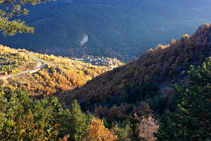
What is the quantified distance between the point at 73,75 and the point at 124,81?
4772cm

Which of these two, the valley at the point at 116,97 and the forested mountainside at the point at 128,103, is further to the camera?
the forested mountainside at the point at 128,103

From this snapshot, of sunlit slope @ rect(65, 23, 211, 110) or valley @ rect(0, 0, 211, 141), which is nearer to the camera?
valley @ rect(0, 0, 211, 141)

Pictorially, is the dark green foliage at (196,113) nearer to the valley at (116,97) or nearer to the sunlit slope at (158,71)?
the valley at (116,97)

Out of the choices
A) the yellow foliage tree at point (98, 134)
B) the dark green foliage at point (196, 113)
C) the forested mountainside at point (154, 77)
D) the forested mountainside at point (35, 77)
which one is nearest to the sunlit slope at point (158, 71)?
the forested mountainside at point (154, 77)

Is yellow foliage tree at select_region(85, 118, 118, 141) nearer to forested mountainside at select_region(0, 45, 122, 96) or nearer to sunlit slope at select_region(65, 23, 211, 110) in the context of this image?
sunlit slope at select_region(65, 23, 211, 110)

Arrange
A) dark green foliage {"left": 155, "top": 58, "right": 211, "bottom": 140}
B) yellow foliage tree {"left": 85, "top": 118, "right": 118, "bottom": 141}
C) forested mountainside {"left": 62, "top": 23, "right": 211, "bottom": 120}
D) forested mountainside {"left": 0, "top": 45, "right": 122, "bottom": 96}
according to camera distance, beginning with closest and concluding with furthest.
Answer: dark green foliage {"left": 155, "top": 58, "right": 211, "bottom": 140}
yellow foliage tree {"left": 85, "top": 118, "right": 118, "bottom": 141}
forested mountainside {"left": 62, "top": 23, "right": 211, "bottom": 120}
forested mountainside {"left": 0, "top": 45, "right": 122, "bottom": 96}

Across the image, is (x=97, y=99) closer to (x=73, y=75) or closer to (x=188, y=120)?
(x=188, y=120)

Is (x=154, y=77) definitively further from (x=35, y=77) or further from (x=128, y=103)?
(x=35, y=77)

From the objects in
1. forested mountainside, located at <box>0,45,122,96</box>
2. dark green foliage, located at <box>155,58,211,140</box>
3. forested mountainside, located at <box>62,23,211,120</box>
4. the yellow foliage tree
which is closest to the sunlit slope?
forested mountainside, located at <box>62,23,211,120</box>

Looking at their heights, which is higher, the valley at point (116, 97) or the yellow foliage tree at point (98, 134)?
the valley at point (116, 97)

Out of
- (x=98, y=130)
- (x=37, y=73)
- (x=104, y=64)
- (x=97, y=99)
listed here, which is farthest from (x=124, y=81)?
(x=104, y=64)

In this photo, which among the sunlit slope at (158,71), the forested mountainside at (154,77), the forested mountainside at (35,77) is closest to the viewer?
the forested mountainside at (154,77)

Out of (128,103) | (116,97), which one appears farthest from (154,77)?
(116,97)

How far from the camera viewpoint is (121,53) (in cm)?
18512
